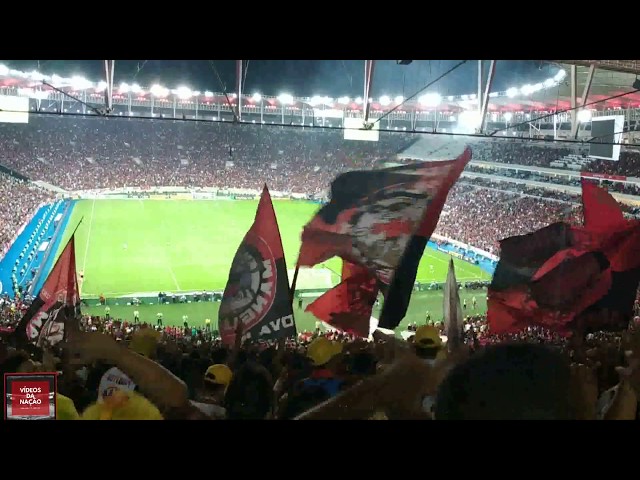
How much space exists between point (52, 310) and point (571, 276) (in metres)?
5.73

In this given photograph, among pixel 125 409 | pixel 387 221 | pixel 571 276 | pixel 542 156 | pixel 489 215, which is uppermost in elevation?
pixel 542 156

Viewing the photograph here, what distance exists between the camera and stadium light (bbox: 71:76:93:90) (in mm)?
9289

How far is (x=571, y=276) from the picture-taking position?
6.98 metres

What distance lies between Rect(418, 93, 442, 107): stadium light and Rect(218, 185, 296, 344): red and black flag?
22.6 feet

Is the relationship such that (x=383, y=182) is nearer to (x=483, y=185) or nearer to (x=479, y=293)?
(x=479, y=293)

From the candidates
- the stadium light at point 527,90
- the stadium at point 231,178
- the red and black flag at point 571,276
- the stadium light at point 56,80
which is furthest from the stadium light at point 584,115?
the stadium light at point 56,80

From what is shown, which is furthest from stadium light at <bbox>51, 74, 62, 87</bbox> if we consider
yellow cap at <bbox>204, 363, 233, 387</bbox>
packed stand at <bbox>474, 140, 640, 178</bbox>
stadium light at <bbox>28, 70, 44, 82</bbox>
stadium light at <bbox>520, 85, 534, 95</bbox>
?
stadium light at <bbox>520, 85, 534, 95</bbox>

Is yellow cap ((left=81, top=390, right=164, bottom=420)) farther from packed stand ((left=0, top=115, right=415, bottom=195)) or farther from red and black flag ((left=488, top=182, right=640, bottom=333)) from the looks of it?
packed stand ((left=0, top=115, right=415, bottom=195))

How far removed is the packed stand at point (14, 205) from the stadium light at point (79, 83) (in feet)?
15.6

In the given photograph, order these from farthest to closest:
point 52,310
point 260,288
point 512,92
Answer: point 512,92 → point 52,310 → point 260,288

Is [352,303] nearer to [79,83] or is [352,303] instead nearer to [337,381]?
[337,381]

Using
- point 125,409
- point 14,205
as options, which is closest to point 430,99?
point 14,205
